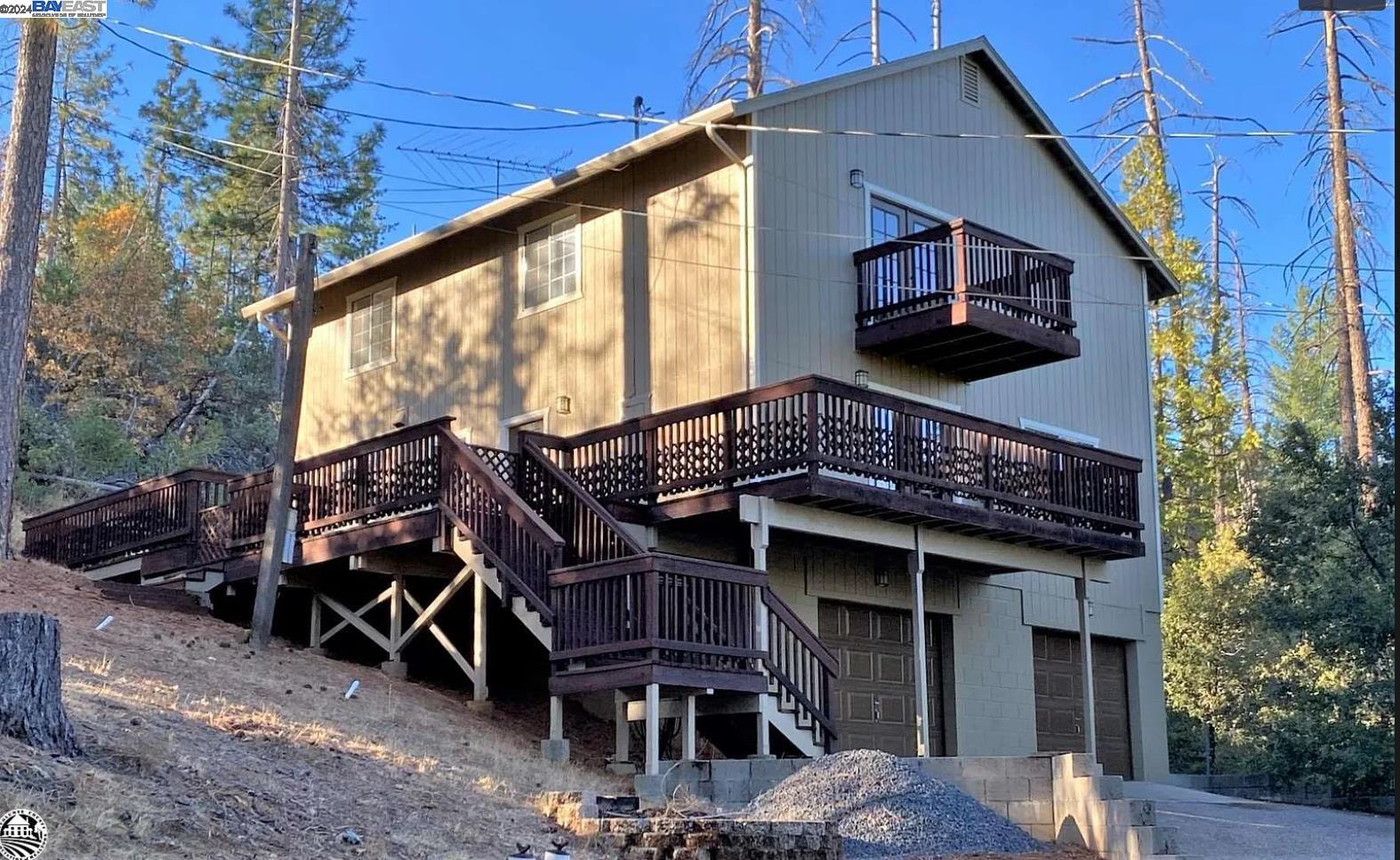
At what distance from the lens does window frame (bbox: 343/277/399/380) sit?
23.7 meters

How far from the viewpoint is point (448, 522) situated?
16.8 meters

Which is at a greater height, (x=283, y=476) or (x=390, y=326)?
(x=390, y=326)

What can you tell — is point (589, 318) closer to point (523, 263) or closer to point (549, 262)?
point (549, 262)

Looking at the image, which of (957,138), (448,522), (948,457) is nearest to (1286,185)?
(957,138)

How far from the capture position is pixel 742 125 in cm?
1823

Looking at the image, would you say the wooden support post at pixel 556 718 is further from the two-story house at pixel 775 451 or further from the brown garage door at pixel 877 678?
the brown garage door at pixel 877 678

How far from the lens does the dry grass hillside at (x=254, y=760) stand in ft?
28.2

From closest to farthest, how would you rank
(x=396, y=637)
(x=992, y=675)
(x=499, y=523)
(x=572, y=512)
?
(x=499, y=523) < (x=572, y=512) < (x=396, y=637) < (x=992, y=675)

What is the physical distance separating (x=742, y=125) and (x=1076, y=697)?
940 cm

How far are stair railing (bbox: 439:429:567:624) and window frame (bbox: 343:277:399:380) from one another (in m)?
6.81

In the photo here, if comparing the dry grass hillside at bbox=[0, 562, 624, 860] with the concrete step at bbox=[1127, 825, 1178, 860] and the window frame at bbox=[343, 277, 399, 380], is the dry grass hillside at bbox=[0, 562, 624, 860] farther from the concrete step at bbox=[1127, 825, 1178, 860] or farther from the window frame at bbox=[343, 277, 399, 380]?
the window frame at bbox=[343, 277, 399, 380]

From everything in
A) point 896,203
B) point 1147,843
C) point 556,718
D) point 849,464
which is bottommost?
point 1147,843

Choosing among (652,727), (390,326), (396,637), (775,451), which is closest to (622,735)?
(652,727)

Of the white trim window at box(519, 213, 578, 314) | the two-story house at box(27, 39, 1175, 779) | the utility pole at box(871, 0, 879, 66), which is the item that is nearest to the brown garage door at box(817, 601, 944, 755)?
the two-story house at box(27, 39, 1175, 779)
